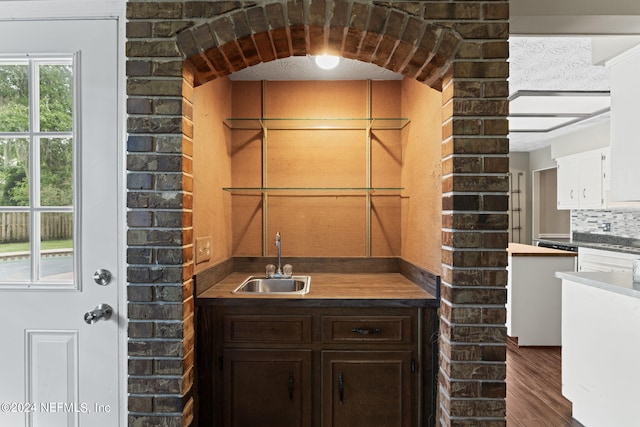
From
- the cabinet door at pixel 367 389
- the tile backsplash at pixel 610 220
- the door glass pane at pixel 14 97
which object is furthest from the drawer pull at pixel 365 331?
the tile backsplash at pixel 610 220

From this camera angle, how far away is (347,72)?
2654 mm

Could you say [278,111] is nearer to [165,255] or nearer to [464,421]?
[165,255]

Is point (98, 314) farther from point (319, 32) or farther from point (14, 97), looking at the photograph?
point (319, 32)

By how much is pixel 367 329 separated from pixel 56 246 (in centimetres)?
151

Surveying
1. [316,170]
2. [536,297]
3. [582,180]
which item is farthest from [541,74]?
[582,180]

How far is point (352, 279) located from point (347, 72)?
1.44 m

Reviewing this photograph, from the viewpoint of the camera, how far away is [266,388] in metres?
1.96

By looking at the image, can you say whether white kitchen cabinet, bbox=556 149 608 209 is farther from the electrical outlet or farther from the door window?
the door window

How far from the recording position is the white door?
163 centimetres

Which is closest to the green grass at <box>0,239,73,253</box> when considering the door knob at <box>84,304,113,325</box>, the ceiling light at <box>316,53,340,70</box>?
the door knob at <box>84,304,113,325</box>

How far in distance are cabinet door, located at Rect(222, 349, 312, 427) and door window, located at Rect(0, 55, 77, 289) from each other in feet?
2.95

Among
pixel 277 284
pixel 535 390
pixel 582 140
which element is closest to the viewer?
pixel 277 284

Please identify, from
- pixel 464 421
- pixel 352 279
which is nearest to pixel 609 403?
pixel 464 421

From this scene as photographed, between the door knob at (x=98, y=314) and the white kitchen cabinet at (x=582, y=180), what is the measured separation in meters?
6.05
